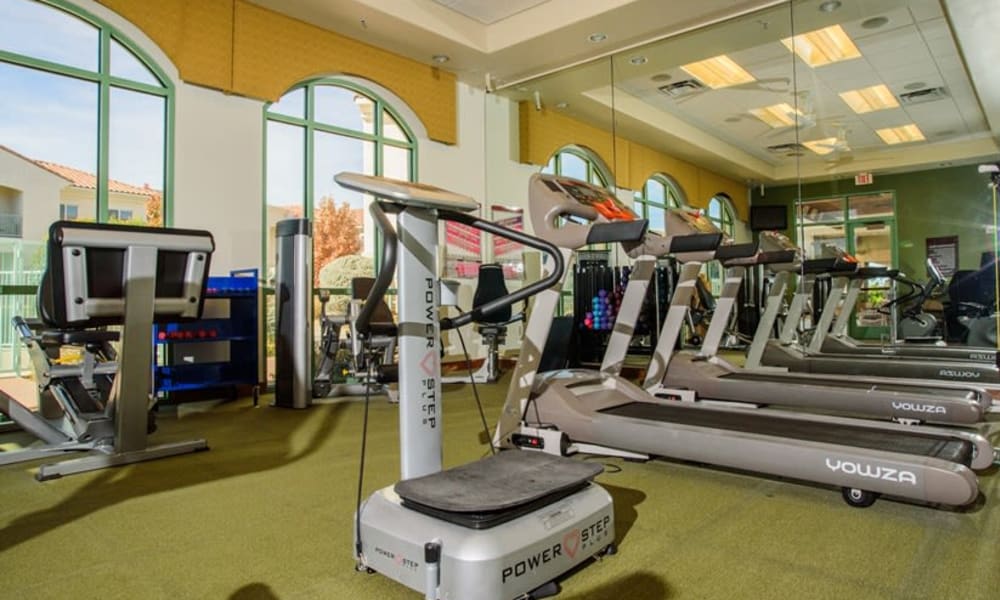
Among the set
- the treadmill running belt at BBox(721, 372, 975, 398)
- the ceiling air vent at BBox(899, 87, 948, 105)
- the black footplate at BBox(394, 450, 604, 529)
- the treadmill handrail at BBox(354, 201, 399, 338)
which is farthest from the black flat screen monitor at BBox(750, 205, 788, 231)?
the treadmill handrail at BBox(354, 201, 399, 338)

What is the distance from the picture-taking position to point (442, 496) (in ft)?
5.07

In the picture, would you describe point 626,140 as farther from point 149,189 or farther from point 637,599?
point 637,599

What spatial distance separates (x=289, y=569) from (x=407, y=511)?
17.3 inches

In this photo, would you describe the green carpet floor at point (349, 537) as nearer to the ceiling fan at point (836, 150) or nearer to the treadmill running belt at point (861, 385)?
the treadmill running belt at point (861, 385)

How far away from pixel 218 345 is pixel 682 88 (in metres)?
5.35

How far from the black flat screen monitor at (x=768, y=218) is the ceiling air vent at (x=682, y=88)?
5.46ft

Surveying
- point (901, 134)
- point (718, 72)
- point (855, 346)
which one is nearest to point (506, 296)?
point (855, 346)

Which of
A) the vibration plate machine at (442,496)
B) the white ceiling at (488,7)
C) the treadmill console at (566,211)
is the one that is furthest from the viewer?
the white ceiling at (488,7)

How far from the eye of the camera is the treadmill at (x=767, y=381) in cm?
335

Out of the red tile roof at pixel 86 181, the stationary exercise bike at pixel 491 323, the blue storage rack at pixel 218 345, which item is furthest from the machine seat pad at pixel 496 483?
the red tile roof at pixel 86 181

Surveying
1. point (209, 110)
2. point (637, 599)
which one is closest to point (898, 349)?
point (637, 599)

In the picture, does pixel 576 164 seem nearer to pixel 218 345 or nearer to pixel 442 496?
pixel 218 345

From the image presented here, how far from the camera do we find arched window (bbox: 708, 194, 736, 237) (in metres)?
6.07

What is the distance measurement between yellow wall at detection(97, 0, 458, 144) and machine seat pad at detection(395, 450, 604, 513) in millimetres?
4527
